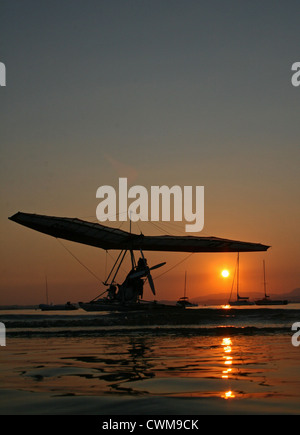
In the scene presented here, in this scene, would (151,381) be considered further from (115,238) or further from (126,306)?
(126,306)

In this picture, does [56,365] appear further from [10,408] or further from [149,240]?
[149,240]

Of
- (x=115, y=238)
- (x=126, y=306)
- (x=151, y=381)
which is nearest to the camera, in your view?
(x=151, y=381)

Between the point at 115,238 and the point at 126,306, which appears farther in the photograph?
the point at 126,306

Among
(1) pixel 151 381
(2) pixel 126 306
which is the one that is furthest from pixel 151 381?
(2) pixel 126 306

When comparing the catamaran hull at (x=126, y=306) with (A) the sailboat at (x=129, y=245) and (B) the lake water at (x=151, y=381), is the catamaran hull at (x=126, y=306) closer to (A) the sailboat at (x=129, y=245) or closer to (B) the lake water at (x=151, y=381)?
(A) the sailboat at (x=129, y=245)

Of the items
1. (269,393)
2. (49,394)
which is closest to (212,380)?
(269,393)

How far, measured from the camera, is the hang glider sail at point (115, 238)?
59.2 meters

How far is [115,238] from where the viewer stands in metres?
66.1

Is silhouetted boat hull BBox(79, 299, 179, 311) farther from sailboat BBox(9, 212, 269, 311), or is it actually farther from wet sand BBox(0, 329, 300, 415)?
wet sand BBox(0, 329, 300, 415)

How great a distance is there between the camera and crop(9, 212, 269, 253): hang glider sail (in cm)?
5922

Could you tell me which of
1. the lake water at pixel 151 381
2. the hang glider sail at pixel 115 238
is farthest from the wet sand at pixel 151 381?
the hang glider sail at pixel 115 238

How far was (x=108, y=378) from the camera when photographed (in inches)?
409

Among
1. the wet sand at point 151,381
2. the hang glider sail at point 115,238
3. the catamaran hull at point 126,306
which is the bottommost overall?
the catamaran hull at point 126,306

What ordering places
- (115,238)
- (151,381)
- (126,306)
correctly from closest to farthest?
(151,381) < (115,238) < (126,306)
